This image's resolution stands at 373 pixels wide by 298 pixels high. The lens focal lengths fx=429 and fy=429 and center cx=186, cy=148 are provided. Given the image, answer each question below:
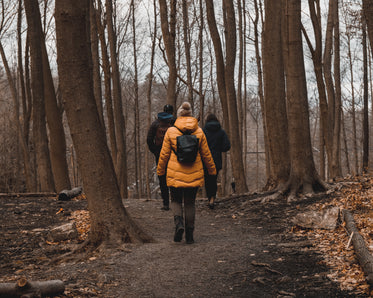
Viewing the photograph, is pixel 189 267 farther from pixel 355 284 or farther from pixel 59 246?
pixel 59 246

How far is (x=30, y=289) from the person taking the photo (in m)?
3.57

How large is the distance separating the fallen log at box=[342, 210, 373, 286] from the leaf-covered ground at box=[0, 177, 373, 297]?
0.35 feet

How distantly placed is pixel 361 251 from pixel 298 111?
4934mm

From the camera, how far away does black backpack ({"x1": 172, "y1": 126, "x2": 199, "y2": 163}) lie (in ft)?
19.4

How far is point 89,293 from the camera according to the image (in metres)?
4.15

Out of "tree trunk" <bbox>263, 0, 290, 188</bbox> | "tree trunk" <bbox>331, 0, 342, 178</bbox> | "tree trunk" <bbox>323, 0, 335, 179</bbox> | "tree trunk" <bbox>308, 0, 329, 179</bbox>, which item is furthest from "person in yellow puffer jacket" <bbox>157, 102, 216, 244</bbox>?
"tree trunk" <bbox>331, 0, 342, 178</bbox>

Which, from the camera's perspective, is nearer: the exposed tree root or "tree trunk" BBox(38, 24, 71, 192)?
the exposed tree root

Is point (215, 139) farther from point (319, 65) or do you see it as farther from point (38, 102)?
point (319, 65)

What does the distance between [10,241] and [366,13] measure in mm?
7574

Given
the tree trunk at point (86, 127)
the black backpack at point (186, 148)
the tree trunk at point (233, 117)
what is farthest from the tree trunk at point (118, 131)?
the black backpack at point (186, 148)

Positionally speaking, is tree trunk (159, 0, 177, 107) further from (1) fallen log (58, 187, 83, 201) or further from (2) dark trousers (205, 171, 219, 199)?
(2) dark trousers (205, 171, 219, 199)

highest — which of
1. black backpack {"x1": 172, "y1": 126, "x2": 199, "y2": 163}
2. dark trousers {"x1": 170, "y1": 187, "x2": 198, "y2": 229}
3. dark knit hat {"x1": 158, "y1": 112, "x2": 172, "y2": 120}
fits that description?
dark knit hat {"x1": 158, "y1": 112, "x2": 172, "y2": 120}

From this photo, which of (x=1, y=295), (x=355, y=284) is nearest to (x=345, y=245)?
(x=355, y=284)

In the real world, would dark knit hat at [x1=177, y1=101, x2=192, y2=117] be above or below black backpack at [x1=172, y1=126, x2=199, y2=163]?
above
